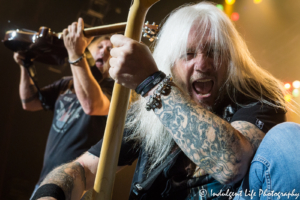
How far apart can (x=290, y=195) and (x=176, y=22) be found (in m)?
0.75

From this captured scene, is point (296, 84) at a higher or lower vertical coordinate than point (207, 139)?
higher

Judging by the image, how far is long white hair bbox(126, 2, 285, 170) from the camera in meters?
0.83

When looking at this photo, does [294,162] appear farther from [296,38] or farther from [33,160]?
[33,160]

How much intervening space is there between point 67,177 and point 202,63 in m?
0.64

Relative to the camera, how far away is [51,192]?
0.66 m

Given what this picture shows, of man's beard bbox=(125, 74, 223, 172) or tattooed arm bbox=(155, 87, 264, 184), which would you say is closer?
tattooed arm bbox=(155, 87, 264, 184)

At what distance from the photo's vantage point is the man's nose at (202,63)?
83cm

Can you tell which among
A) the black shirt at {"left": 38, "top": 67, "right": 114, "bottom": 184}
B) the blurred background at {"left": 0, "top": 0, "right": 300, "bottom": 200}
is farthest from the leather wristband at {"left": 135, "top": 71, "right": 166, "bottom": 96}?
the blurred background at {"left": 0, "top": 0, "right": 300, "bottom": 200}

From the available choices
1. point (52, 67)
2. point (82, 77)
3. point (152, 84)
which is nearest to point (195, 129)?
point (152, 84)

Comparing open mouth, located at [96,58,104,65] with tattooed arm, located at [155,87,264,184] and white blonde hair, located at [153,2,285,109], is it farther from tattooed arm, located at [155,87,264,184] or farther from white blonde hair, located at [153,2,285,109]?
tattooed arm, located at [155,87,264,184]

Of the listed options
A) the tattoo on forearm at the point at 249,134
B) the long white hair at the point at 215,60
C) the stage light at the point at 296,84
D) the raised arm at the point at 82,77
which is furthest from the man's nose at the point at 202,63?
the stage light at the point at 296,84

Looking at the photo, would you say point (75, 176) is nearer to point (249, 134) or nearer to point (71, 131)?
point (249, 134)

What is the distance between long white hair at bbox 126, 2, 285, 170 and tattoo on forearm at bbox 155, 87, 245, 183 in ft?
1.04

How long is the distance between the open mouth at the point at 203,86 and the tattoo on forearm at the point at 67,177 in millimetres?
553
